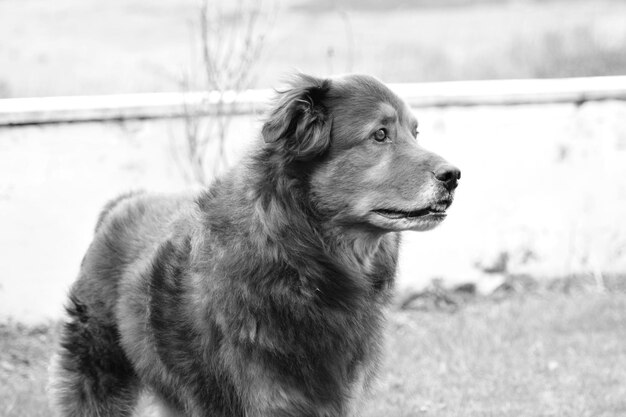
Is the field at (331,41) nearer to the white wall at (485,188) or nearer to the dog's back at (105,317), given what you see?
the white wall at (485,188)

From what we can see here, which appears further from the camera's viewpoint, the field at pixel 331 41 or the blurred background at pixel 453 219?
the field at pixel 331 41

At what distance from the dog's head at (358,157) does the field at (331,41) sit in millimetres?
5241

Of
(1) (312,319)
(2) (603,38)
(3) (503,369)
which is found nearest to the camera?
(1) (312,319)

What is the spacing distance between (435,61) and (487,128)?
5.52 m

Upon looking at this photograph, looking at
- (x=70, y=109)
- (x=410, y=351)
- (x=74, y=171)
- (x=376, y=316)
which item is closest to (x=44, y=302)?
(x=74, y=171)

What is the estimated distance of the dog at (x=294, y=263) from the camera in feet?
12.2

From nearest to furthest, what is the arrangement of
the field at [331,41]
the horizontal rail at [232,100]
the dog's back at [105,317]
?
the dog's back at [105,317]
the horizontal rail at [232,100]
the field at [331,41]

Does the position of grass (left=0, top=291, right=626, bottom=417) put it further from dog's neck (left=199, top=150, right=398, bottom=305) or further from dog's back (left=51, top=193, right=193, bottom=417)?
dog's neck (left=199, top=150, right=398, bottom=305)

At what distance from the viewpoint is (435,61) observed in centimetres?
1302

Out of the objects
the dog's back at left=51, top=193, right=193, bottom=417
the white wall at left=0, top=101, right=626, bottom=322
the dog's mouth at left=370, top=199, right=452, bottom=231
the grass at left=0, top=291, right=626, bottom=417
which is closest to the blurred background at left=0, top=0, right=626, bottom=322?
the white wall at left=0, top=101, right=626, bottom=322

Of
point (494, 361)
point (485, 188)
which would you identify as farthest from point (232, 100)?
point (494, 361)

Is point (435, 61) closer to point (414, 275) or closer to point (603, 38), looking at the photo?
point (603, 38)

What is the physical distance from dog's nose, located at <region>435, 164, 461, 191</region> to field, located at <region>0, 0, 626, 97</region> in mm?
5448

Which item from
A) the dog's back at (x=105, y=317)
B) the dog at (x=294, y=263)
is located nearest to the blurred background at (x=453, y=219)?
the dog's back at (x=105, y=317)
